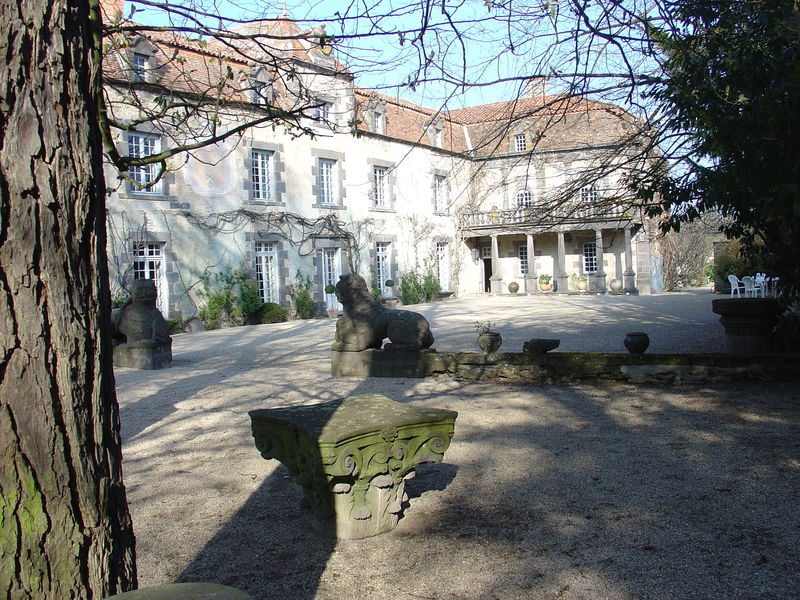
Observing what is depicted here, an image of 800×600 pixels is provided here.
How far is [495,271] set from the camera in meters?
27.8

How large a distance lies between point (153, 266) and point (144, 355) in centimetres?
723

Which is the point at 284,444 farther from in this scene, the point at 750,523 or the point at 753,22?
the point at 753,22

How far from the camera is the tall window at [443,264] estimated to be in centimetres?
2662

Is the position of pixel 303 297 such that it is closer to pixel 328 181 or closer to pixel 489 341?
pixel 328 181

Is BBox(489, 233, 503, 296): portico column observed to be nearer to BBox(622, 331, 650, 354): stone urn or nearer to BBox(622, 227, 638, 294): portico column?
BBox(622, 227, 638, 294): portico column

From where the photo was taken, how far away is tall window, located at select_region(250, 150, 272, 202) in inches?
746

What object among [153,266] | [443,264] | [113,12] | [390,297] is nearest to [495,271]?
[443,264]

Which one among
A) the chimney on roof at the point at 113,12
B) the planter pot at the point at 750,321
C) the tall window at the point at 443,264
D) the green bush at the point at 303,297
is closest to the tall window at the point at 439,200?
the tall window at the point at 443,264

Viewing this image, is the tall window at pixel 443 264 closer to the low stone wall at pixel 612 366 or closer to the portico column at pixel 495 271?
the portico column at pixel 495 271

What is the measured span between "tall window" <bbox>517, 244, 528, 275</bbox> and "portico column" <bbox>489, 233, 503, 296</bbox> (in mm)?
1030

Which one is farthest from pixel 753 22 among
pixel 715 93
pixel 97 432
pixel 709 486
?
pixel 97 432

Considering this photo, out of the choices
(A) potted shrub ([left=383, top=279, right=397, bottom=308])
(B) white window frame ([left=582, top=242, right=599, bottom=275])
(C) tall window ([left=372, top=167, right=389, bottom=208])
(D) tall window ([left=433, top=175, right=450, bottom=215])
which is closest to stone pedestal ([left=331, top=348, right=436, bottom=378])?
(A) potted shrub ([left=383, top=279, right=397, bottom=308])

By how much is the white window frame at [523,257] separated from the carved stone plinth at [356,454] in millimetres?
25923

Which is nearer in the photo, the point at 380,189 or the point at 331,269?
the point at 331,269
